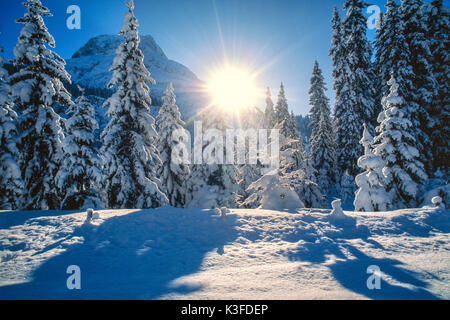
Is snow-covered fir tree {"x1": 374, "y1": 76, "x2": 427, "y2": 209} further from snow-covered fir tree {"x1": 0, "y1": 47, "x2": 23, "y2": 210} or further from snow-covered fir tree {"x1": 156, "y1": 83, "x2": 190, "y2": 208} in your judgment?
snow-covered fir tree {"x1": 0, "y1": 47, "x2": 23, "y2": 210}

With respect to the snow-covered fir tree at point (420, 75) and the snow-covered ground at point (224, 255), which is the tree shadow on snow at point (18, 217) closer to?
the snow-covered ground at point (224, 255)

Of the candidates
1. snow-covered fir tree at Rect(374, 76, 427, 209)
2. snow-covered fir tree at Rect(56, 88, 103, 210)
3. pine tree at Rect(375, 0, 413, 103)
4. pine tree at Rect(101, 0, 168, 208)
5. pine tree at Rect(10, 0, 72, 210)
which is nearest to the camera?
pine tree at Rect(10, 0, 72, 210)

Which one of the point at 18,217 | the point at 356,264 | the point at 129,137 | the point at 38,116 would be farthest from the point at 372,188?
the point at 38,116

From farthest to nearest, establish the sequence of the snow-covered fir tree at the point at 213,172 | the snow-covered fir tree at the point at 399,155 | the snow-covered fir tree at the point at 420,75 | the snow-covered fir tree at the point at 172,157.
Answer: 1. the snow-covered fir tree at the point at 213,172
2. the snow-covered fir tree at the point at 172,157
3. the snow-covered fir tree at the point at 420,75
4. the snow-covered fir tree at the point at 399,155

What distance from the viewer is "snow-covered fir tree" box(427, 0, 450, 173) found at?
1884 cm

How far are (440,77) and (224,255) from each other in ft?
84.0

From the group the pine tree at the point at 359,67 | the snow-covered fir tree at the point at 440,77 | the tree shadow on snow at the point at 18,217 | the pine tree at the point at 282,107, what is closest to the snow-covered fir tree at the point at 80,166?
the tree shadow on snow at the point at 18,217

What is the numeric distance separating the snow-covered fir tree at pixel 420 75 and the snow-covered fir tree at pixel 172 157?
1975 cm

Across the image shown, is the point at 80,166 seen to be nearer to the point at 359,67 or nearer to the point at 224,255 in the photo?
the point at 224,255

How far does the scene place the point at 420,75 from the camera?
769 inches

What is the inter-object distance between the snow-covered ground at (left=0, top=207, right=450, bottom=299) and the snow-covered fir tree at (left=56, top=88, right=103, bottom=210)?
12.7 feet

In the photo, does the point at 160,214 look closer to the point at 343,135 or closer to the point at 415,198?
the point at 415,198

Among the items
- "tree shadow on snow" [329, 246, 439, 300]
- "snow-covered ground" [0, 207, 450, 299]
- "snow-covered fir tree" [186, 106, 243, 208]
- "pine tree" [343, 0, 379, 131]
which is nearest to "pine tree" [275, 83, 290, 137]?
"pine tree" [343, 0, 379, 131]

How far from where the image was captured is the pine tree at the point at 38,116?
12.5m
